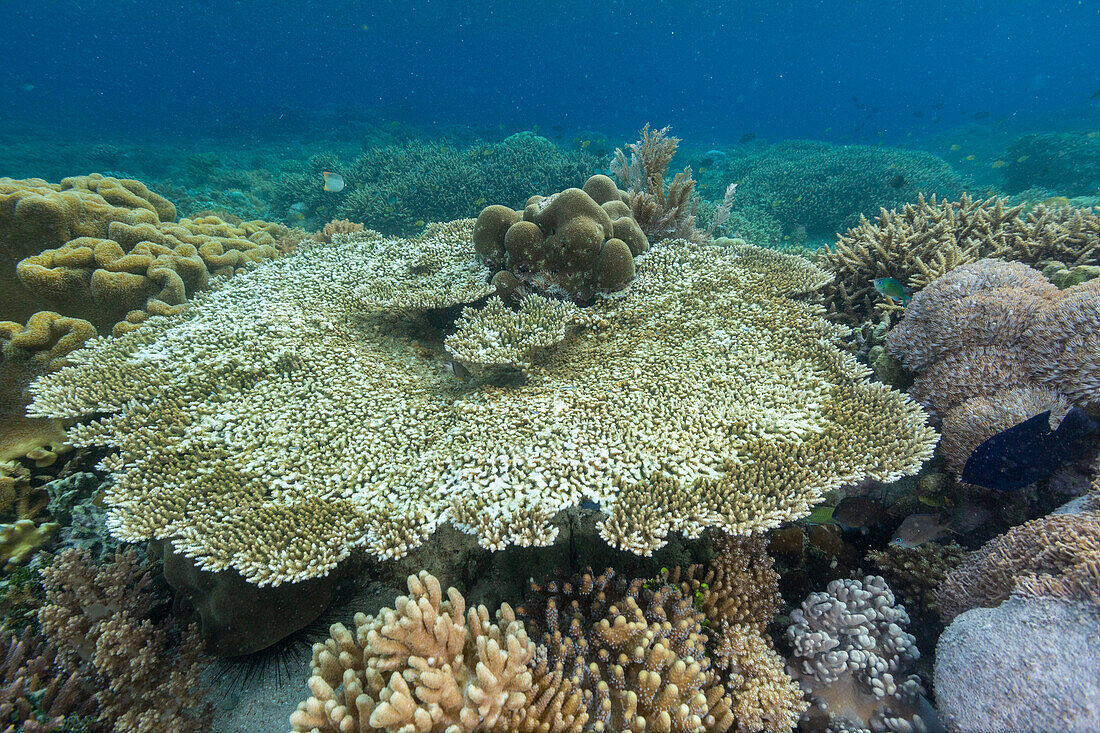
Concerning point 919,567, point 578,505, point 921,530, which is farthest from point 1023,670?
point 578,505

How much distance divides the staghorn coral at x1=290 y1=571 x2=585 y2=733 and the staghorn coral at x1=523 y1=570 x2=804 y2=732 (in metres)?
0.26

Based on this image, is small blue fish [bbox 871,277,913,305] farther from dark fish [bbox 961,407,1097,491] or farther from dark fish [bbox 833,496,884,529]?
dark fish [bbox 833,496,884,529]

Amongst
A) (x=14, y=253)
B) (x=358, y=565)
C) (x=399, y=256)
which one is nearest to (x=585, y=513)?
(x=358, y=565)

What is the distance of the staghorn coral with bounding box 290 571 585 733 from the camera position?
2086 millimetres

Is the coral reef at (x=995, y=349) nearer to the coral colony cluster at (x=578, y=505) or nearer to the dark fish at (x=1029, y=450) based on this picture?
the coral colony cluster at (x=578, y=505)

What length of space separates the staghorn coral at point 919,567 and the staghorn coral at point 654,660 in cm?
121

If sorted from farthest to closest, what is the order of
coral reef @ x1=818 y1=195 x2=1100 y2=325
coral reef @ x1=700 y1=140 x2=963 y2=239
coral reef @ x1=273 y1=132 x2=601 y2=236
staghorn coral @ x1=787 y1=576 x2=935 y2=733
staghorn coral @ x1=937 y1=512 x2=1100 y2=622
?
coral reef @ x1=700 y1=140 x2=963 y2=239
coral reef @ x1=273 y1=132 x2=601 y2=236
coral reef @ x1=818 y1=195 x2=1100 y2=325
staghorn coral @ x1=787 y1=576 x2=935 y2=733
staghorn coral @ x1=937 y1=512 x2=1100 y2=622

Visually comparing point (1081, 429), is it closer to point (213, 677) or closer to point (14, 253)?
point (213, 677)

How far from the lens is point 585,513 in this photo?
128 inches

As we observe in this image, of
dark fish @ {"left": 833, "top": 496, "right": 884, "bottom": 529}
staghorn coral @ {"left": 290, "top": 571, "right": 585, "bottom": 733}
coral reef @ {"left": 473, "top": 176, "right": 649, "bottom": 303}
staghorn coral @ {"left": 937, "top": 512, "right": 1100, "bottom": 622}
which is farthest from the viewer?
coral reef @ {"left": 473, "top": 176, "right": 649, "bottom": 303}

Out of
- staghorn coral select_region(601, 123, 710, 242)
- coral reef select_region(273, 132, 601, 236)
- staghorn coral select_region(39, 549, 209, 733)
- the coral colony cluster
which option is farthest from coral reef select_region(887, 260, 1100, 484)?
coral reef select_region(273, 132, 601, 236)

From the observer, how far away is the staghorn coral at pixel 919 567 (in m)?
3.11

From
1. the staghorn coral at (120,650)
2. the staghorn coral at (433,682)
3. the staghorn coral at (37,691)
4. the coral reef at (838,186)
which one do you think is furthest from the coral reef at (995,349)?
the coral reef at (838,186)

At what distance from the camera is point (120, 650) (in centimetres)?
305
